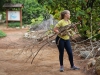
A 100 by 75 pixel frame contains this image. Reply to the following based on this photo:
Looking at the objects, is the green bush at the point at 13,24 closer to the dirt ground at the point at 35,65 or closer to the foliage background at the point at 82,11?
the foliage background at the point at 82,11

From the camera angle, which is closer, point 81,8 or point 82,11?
point 82,11

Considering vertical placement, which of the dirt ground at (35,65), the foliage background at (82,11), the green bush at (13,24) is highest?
the foliage background at (82,11)

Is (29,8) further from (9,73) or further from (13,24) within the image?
(9,73)

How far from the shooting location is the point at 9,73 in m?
6.93

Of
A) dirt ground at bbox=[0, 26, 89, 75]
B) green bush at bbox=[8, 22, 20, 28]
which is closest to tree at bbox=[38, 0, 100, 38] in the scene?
dirt ground at bbox=[0, 26, 89, 75]

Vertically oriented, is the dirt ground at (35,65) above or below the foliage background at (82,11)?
below

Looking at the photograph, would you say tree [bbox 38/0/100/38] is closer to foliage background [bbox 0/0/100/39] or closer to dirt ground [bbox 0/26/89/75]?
foliage background [bbox 0/0/100/39]

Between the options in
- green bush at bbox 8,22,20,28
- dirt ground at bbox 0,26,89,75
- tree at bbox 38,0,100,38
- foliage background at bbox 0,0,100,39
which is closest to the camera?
dirt ground at bbox 0,26,89,75

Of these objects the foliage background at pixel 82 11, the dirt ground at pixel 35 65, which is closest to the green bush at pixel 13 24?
the foliage background at pixel 82 11

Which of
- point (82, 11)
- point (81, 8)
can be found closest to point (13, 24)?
point (81, 8)

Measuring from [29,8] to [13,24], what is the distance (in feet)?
12.6

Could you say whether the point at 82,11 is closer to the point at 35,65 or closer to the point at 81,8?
the point at 81,8

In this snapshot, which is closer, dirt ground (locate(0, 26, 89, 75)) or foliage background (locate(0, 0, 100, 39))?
dirt ground (locate(0, 26, 89, 75))

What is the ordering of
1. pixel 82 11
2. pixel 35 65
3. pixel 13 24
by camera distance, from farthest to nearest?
pixel 13 24, pixel 82 11, pixel 35 65
